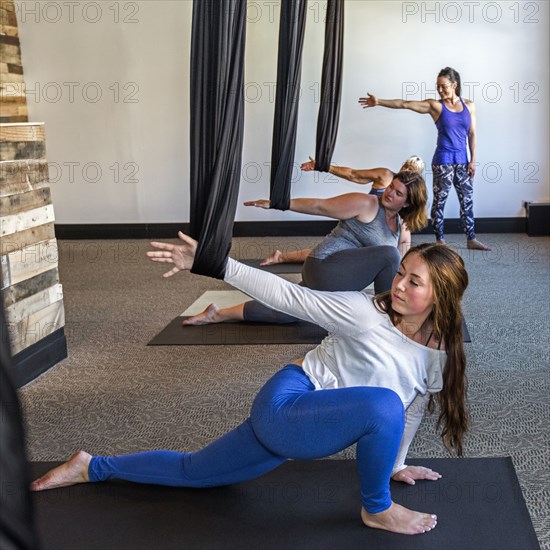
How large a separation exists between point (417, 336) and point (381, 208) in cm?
168

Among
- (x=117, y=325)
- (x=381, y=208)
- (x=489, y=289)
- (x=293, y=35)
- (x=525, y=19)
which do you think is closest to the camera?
(x=293, y=35)

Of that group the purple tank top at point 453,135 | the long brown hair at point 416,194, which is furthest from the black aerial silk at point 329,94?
the purple tank top at point 453,135

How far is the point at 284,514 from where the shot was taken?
2064 millimetres

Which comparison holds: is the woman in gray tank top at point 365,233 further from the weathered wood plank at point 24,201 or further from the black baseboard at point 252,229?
the black baseboard at point 252,229

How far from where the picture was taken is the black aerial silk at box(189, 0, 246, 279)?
219 cm

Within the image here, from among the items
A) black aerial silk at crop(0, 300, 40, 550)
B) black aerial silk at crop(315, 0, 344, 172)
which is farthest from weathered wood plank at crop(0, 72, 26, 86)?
black aerial silk at crop(0, 300, 40, 550)

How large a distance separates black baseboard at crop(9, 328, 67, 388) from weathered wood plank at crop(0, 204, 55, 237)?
52cm

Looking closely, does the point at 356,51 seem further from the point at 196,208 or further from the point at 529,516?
the point at 529,516

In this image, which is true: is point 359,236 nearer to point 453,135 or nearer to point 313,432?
point 313,432

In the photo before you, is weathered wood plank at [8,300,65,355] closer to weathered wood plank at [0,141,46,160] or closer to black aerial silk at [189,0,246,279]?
weathered wood plank at [0,141,46,160]

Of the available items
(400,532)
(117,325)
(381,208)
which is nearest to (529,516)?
(400,532)

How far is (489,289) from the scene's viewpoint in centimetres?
486

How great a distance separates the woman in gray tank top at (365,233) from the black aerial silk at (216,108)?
1233 millimetres

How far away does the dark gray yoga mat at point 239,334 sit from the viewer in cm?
378
